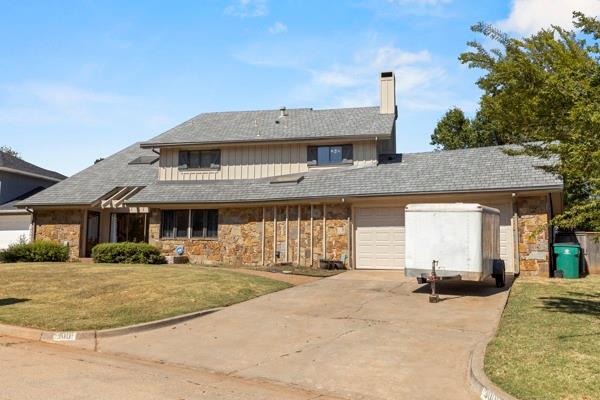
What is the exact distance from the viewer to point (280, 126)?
2464cm

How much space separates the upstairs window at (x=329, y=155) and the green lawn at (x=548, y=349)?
11767 millimetres

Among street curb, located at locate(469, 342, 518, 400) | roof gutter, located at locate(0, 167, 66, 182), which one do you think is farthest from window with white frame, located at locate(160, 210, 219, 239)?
street curb, located at locate(469, 342, 518, 400)

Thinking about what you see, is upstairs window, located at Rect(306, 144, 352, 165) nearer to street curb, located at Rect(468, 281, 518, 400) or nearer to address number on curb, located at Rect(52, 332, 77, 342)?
address number on curb, located at Rect(52, 332, 77, 342)

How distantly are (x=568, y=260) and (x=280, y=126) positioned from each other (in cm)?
1428

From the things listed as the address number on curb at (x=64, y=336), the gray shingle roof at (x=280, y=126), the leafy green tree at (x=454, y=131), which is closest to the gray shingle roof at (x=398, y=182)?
the gray shingle roof at (x=280, y=126)

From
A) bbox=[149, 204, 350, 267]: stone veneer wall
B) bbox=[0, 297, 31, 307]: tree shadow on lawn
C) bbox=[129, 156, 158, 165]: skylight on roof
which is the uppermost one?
bbox=[129, 156, 158, 165]: skylight on roof

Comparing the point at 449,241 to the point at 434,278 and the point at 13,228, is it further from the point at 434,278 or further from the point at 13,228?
the point at 13,228

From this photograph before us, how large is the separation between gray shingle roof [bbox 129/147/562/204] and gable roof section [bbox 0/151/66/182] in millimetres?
13110

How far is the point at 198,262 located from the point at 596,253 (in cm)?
1607

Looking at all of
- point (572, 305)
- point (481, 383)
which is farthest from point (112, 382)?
point (572, 305)

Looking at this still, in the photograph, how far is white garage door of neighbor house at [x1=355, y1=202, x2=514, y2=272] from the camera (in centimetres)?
1903

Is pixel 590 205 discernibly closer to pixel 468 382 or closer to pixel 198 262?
pixel 468 382

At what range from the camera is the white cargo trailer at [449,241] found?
12008 mm

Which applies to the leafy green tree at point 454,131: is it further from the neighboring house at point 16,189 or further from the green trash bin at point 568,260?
the neighboring house at point 16,189
